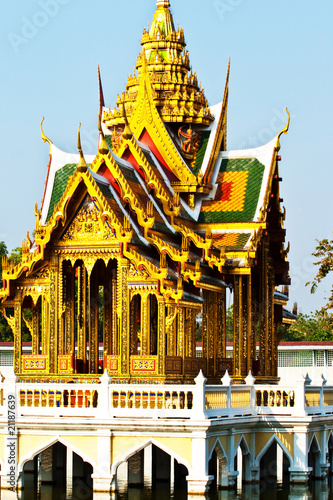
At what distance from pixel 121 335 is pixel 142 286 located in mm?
1067

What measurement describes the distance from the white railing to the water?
4.77 feet

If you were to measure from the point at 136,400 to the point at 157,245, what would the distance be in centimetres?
402

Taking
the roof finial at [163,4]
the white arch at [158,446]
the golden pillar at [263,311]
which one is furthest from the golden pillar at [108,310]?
the roof finial at [163,4]

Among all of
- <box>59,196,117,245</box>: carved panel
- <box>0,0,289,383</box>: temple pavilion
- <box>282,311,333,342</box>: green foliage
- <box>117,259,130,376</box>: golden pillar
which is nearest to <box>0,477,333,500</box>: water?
<box>0,0,289,383</box>: temple pavilion

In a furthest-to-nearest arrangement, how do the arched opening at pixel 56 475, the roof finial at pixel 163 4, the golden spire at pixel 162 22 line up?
the roof finial at pixel 163 4
the golden spire at pixel 162 22
the arched opening at pixel 56 475

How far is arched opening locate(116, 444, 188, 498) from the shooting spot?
25.1 metres

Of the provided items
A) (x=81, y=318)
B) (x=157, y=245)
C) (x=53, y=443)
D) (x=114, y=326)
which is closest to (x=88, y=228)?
(x=157, y=245)

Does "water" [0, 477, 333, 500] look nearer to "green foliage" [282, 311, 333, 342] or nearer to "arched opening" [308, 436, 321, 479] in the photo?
"arched opening" [308, 436, 321, 479]

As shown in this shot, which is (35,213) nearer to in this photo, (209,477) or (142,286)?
(142,286)

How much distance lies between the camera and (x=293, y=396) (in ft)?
82.0

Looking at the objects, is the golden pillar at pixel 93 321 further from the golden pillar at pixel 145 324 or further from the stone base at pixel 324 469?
the stone base at pixel 324 469

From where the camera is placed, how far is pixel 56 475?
26.7m

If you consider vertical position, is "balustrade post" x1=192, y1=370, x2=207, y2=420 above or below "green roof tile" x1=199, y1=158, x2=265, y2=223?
below

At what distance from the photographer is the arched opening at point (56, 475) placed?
24312 mm
